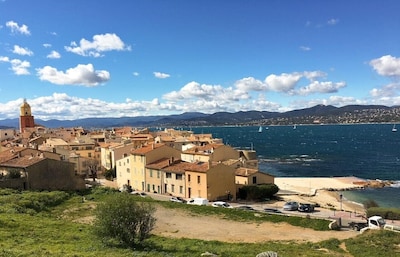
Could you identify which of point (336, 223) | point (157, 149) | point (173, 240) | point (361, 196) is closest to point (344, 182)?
point (361, 196)

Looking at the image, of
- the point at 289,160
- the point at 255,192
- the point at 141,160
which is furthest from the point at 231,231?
the point at 289,160

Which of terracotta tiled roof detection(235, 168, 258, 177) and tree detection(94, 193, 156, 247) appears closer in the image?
tree detection(94, 193, 156, 247)

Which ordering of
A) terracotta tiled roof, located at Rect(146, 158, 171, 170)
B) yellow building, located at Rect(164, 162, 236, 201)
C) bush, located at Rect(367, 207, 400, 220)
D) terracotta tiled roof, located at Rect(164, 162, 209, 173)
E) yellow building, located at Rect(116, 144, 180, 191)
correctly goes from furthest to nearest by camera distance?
yellow building, located at Rect(116, 144, 180, 191), terracotta tiled roof, located at Rect(146, 158, 171, 170), terracotta tiled roof, located at Rect(164, 162, 209, 173), yellow building, located at Rect(164, 162, 236, 201), bush, located at Rect(367, 207, 400, 220)

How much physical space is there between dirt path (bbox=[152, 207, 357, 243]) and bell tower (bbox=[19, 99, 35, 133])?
10405 cm

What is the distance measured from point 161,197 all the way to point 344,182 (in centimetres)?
4508

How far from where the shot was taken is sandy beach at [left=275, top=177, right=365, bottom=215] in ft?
191

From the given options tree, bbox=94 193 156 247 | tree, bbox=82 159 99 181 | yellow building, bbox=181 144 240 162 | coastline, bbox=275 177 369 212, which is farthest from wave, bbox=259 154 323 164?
tree, bbox=94 193 156 247

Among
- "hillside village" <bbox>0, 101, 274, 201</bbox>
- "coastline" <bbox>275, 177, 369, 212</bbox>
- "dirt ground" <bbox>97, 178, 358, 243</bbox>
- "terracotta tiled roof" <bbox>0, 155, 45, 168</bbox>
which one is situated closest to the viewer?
"dirt ground" <bbox>97, 178, 358, 243</bbox>

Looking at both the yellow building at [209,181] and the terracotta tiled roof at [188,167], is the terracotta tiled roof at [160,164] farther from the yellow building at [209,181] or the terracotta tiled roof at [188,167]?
the yellow building at [209,181]

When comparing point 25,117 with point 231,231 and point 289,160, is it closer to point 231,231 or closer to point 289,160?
point 289,160

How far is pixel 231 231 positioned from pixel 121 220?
12551 mm

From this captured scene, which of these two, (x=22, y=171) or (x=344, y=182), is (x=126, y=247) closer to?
(x=22, y=171)

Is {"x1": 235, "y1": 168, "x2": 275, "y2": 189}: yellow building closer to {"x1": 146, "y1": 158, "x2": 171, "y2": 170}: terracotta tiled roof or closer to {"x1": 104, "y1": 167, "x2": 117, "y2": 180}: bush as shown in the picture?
{"x1": 146, "y1": 158, "x2": 171, "y2": 170}: terracotta tiled roof

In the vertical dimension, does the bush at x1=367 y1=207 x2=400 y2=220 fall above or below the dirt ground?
below
